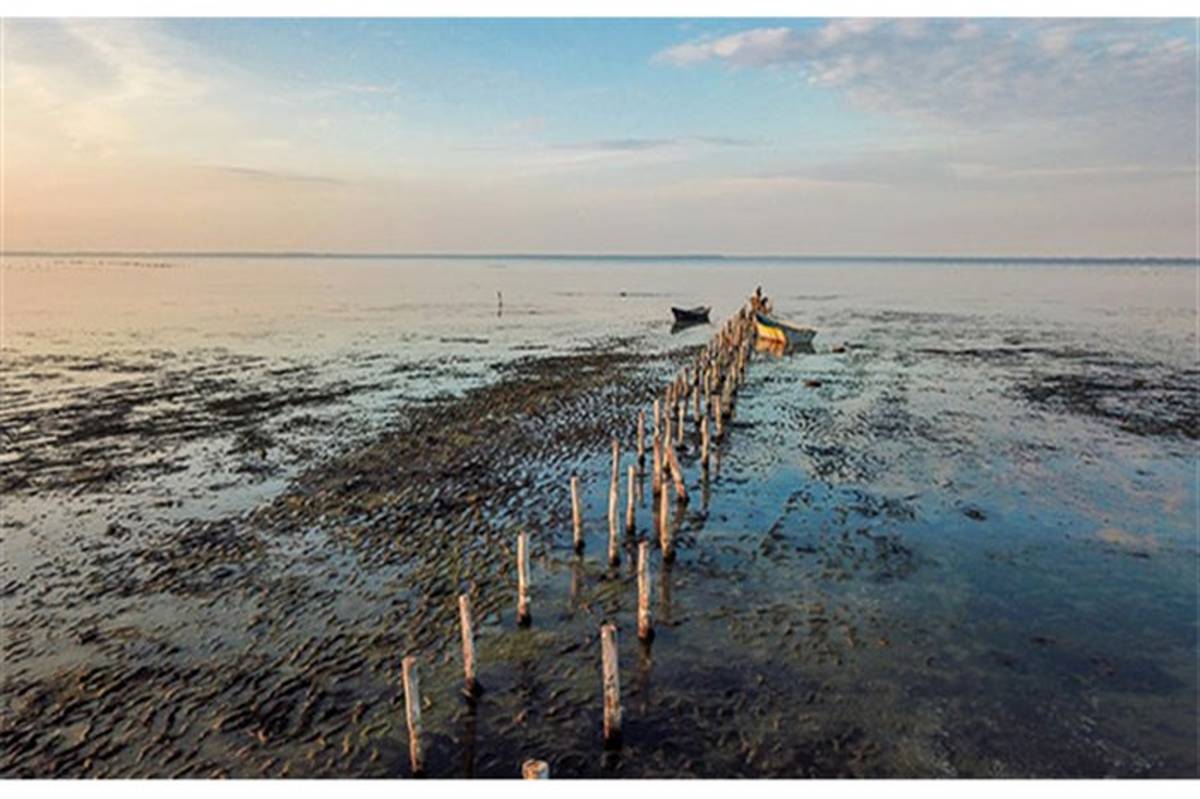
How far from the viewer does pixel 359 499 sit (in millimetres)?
20484

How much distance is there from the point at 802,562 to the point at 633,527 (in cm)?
401

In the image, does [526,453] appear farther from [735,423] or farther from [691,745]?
[691,745]

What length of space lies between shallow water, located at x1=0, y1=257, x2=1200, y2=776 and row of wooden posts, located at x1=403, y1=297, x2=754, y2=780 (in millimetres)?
478

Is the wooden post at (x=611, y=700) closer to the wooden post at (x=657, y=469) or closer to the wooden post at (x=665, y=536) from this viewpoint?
the wooden post at (x=665, y=536)

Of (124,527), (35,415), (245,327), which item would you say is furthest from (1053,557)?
(245,327)

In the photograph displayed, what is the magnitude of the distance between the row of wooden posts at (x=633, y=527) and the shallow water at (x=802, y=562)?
1.57ft

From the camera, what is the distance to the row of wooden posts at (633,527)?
9.99m

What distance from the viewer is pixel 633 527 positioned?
18078 millimetres

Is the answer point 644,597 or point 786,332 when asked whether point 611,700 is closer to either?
point 644,597

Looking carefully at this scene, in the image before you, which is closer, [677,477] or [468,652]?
[468,652]

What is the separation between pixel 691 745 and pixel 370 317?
69213mm

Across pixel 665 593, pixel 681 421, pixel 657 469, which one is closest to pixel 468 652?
pixel 665 593

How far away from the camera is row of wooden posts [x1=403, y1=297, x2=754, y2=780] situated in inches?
393

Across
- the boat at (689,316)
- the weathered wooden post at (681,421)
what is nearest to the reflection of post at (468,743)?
the weathered wooden post at (681,421)
